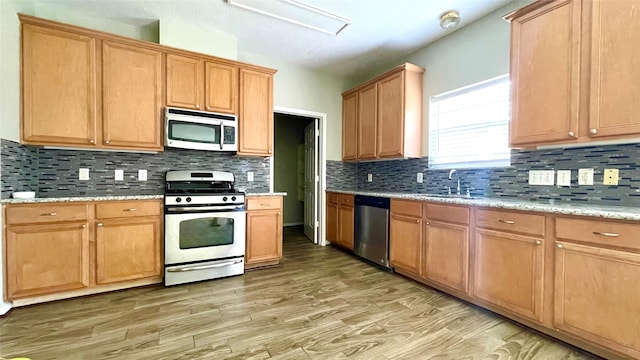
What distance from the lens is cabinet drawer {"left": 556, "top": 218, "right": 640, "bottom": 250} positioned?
1490 millimetres

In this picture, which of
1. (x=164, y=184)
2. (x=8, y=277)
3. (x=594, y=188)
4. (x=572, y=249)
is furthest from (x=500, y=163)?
(x=8, y=277)

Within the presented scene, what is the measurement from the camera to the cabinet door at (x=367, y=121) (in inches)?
149

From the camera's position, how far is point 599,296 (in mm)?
1605

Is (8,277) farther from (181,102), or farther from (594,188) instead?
(594,188)

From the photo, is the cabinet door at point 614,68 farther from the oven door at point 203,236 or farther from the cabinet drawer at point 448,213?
the oven door at point 203,236

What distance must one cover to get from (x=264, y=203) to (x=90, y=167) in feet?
6.07

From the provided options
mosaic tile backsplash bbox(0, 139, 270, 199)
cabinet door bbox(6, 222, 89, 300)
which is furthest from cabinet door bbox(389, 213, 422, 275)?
cabinet door bbox(6, 222, 89, 300)

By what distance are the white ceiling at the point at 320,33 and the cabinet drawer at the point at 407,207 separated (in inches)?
77.8

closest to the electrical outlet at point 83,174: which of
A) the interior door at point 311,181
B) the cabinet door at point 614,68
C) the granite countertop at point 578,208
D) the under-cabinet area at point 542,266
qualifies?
the interior door at point 311,181

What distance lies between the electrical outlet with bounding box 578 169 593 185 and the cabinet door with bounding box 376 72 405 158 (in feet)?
5.43

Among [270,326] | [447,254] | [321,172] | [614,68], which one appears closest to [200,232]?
[270,326]

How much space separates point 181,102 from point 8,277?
6.71 feet

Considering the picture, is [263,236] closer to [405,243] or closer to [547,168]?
[405,243]

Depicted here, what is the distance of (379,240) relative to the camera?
3.26 m
